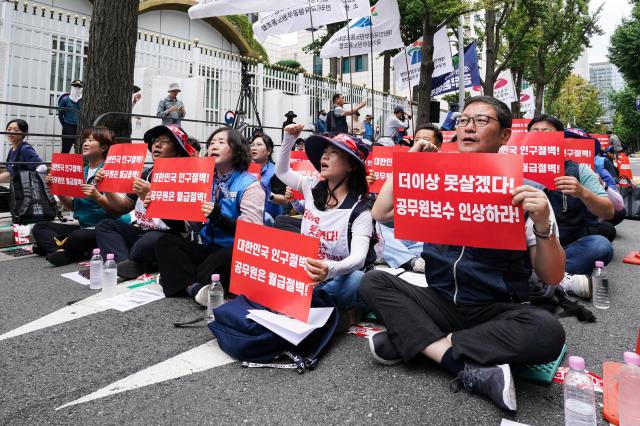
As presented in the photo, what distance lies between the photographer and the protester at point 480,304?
1.96 meters

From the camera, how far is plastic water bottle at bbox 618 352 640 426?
1682 mm

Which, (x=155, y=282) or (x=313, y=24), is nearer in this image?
(x=155, y=282)

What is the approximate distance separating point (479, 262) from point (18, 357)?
7.96 ft

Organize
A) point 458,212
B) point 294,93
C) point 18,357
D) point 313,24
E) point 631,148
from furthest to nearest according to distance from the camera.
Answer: point 631,148, point 294,93, point 313,24, point 18,357, point 458,212

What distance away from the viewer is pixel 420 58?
1174cm

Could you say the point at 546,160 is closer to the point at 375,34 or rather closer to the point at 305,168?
the point at 305,168

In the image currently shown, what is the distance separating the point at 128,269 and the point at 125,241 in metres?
0.43

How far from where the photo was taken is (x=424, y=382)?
2.15m

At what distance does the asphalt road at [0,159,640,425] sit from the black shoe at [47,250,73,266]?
1.38 metres

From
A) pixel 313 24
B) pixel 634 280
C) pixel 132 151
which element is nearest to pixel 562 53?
pixel 313 24

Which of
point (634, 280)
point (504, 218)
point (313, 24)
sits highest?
point (313, 24)

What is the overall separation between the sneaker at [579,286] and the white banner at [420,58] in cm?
883

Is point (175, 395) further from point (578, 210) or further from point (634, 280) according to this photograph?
point (634, 280)

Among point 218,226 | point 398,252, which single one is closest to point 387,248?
point 398,252
